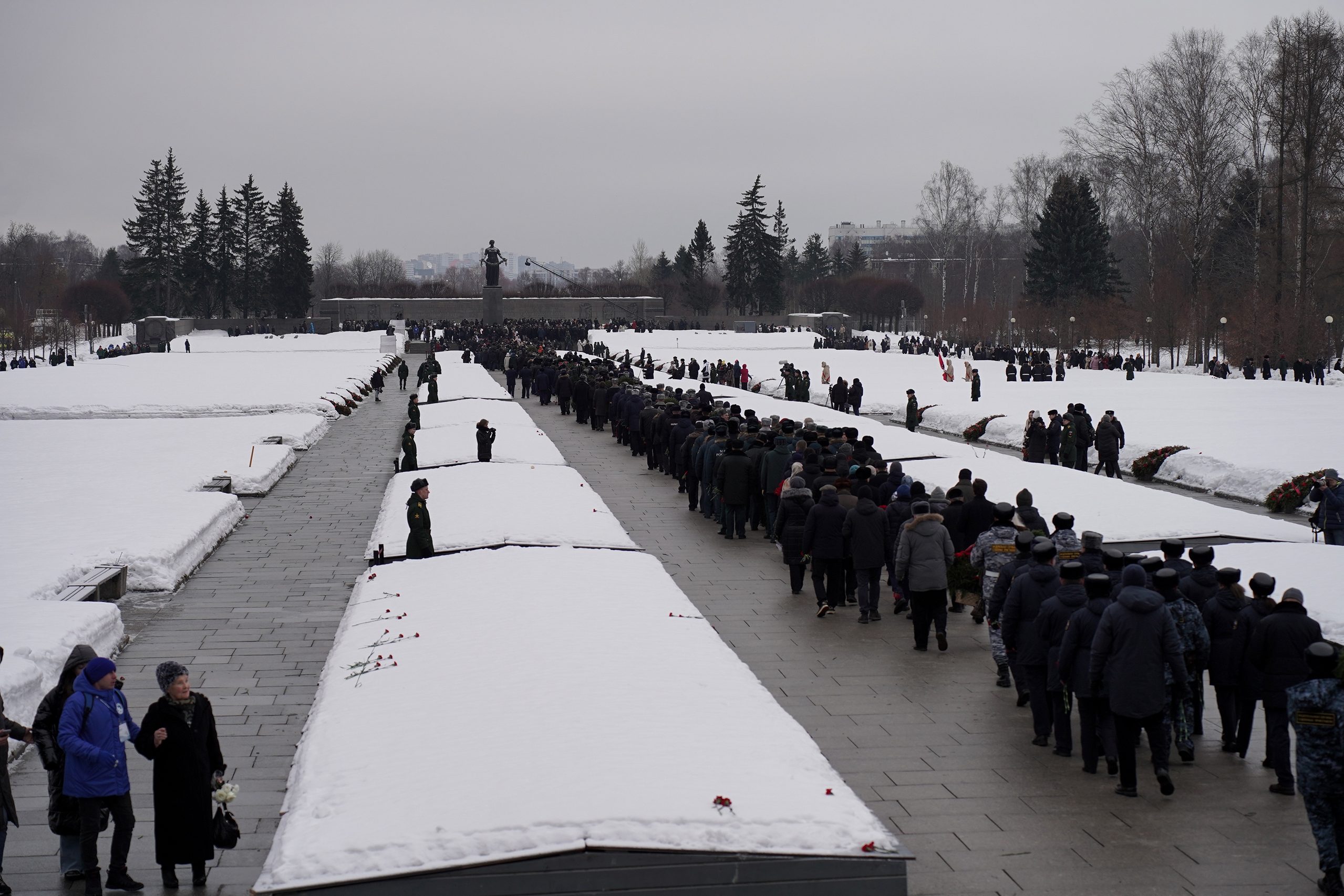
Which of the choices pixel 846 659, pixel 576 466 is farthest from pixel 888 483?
pixel 576 466

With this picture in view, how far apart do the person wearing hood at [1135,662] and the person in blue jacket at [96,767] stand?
5.74 metres

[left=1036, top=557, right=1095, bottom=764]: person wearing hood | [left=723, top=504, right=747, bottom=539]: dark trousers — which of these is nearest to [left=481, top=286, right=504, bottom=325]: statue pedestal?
[left=723, top=504, right=747, bottom=539]: dark trousers

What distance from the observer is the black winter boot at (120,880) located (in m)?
6.38

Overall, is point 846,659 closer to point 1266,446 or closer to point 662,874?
point 662,874

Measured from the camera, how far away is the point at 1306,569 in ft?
42.0

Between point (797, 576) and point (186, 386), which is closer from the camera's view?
point (797, 576)

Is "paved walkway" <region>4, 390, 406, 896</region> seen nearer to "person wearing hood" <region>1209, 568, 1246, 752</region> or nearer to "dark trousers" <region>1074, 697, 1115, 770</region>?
"dark trousers" <region>1074, 697, 1115, 770</region>

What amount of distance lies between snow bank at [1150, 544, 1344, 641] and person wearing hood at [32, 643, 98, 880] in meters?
9.63

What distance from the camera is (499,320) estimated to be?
89.9 m

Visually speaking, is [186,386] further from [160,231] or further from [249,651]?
[160,231]

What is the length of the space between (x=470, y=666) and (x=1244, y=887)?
5302 millimetres

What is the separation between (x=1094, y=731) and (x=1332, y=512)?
867 centimetres

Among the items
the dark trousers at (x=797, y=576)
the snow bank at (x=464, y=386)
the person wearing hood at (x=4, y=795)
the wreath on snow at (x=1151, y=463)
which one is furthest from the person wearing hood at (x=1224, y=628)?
the snow bank at (x=464, y=386)

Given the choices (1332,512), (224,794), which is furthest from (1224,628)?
(1332,512)
